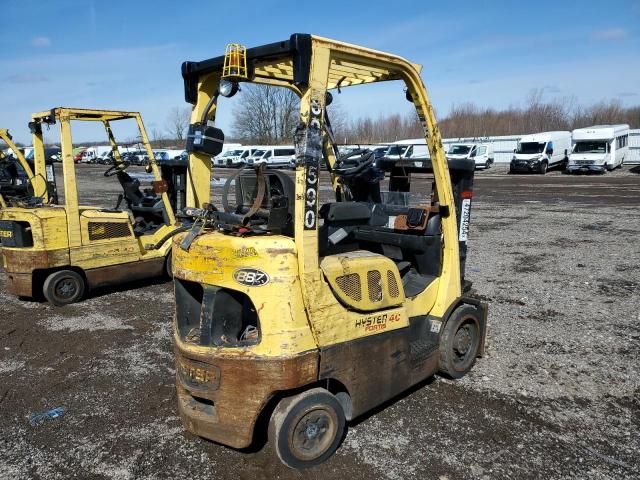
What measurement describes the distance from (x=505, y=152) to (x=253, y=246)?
43246 millimetres

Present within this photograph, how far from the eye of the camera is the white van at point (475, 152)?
34.1 meters

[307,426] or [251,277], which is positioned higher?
[251,277]

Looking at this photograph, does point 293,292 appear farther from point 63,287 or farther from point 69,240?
point 63,287

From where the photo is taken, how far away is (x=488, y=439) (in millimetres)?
3562

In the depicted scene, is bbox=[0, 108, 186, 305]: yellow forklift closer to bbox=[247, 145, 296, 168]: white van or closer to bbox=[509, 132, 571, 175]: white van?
bbox=[509, 132, 571, 175]: white van

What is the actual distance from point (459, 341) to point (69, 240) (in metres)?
5.12

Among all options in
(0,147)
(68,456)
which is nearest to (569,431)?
(68,456)

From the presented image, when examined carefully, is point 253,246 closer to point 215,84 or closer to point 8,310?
point 215,84

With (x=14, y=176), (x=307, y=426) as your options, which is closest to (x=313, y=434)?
(x=307, y=426)

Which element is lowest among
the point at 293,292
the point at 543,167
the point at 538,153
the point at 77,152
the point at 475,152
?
the point at 293,292

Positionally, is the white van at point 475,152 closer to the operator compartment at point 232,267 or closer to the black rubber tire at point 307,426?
the operator compartment at point 232,267

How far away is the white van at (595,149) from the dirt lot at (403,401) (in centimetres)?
2669

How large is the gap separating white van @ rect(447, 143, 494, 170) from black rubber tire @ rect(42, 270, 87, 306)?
28.7 metres

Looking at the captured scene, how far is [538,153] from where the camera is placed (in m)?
33.1
